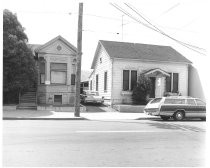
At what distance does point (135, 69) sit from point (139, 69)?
1.34 feet

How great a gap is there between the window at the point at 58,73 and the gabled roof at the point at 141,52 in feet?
14.6

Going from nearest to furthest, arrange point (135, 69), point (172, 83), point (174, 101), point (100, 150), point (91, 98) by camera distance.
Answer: point (100, 150)
point (174, 101)
point (91, 98)
point (135, 69)
point (172, 83)

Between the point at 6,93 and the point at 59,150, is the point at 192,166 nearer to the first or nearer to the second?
the point at 59,150

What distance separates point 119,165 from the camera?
5.91m

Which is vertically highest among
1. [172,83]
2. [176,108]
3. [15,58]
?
[15,58]

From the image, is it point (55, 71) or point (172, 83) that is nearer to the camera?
point (55, 71)

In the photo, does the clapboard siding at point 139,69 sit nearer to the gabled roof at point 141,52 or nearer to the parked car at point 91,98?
the gabled roof at point 141,52

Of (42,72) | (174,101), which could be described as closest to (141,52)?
(42,72)

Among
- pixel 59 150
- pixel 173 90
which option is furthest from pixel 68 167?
pixel 173 90

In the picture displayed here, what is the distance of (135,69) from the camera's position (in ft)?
83.6

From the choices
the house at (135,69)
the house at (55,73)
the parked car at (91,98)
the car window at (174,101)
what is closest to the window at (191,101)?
the car window at (174,101)

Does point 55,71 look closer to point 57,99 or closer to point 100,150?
point 57,99

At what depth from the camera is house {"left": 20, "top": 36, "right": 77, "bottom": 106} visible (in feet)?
74.8

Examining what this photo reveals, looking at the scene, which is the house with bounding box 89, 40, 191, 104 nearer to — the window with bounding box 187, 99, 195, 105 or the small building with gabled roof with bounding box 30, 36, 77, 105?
the small building with gabled roof with bounding box 30, 36, 77, 105
